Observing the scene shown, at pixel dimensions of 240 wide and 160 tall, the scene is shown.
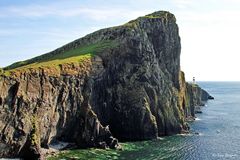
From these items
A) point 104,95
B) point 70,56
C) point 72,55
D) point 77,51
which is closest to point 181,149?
point 104,95

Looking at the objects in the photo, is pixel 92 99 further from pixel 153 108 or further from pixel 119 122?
pixel 153 108

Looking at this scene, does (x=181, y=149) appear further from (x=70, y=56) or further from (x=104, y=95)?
(x=70, y=56)

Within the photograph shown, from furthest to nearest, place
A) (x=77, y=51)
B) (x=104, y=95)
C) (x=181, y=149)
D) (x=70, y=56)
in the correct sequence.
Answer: (x=77, y=51) < (x=70, y=56) < (x=104, y=95) < (x=181, y=149)

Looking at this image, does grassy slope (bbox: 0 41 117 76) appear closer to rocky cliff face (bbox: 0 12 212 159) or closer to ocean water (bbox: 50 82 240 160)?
rocky cliff face (bbox: 0 12 212 159)

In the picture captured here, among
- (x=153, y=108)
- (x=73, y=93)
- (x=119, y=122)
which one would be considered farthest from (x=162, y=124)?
(x=73, y=93)

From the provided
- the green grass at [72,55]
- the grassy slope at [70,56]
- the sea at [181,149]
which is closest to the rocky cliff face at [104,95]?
the grassy slope at [70,56]

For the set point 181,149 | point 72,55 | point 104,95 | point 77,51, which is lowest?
point 181,149

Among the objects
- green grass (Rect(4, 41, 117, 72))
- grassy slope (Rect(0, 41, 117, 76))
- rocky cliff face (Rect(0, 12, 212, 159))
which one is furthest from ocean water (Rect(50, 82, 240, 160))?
green grass (Rect(4, 41, 117, 72))

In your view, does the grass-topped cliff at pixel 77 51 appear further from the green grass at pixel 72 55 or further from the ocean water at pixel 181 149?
the ocean water at pixel 181 149
